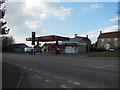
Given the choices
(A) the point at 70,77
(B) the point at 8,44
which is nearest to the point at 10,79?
(A) the point at 70,77

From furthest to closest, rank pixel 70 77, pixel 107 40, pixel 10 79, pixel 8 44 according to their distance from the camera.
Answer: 1. pixel 107 40
2. pixel 8 44
3. pixel 70 77
4. pixel 10 79

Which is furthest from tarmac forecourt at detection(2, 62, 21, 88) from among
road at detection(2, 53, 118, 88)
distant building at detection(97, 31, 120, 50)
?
distant building at detection(97, 31, 120, 50)

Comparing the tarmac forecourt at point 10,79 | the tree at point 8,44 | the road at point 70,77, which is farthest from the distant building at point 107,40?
the tarmac forecourt at point 10,79

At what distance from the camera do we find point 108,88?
7.27 metres

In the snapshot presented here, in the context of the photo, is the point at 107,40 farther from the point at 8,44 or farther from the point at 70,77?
the point at 70,77

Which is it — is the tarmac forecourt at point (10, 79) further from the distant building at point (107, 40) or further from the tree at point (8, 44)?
the distant building at point (107, 40)

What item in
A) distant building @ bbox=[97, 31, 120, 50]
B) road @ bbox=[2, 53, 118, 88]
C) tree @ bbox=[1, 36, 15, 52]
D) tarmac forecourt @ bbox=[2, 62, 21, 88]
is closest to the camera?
tarmac forecourt @ bbox=[2, 62, 21, 88]

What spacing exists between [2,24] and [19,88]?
388 inches

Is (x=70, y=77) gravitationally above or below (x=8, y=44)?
below

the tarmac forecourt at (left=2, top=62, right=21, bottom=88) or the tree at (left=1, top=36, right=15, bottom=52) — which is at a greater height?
the tree at (left=1, top=36, right=15, bottom=52)

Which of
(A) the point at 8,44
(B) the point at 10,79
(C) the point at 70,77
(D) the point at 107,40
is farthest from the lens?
(D) the point at 107,40

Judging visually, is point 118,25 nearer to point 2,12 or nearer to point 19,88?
point 2,12

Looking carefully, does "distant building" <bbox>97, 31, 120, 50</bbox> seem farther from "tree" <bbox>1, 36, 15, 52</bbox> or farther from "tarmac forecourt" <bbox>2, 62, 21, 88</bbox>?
"tarmac forecourt" <bbox>2, 62, 21, 88</bbox>

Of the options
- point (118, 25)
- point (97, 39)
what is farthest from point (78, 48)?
point (97, 39)
